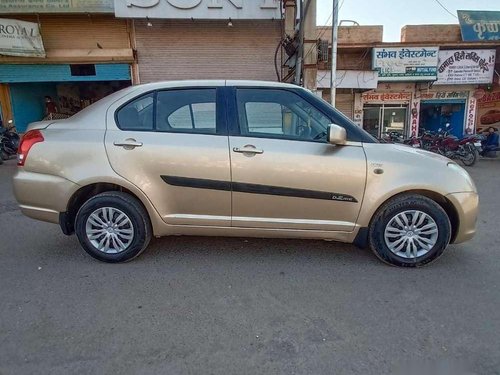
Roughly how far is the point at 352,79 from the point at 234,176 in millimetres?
9568

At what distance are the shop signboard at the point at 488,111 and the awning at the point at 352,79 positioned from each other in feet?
18.1

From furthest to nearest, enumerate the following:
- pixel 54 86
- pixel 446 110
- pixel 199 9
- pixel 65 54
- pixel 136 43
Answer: pixel 446 110 → pixel 54 86 → pixel 136 43 → pixel 65 54 → pixel 199 9

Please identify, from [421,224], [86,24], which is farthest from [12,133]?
[421,224]

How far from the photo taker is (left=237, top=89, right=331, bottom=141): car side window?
323 centimetres

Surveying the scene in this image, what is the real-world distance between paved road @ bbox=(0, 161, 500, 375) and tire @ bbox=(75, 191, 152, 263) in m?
0.14

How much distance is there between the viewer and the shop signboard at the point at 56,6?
1016 centimetres

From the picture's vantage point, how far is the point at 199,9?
10.3 m

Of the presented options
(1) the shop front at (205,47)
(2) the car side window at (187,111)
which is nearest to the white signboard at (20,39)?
(1) the shop front at (205,47)

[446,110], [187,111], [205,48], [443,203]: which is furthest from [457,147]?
[187,111]

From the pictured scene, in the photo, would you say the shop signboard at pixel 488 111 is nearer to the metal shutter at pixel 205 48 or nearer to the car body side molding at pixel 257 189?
the metal shutter at pixel 205 48

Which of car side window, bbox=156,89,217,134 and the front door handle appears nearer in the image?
the front door handle

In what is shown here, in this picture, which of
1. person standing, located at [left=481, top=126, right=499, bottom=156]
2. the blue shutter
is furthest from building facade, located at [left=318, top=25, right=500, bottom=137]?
the blue shutter

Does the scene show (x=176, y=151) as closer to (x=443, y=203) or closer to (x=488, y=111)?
(x=443, y=203)

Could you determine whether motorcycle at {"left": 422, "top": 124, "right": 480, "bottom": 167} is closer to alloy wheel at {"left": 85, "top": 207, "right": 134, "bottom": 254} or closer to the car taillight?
alloy wheel at {"left": 85, "top": 207, "right": 134, "bottom": 254}
